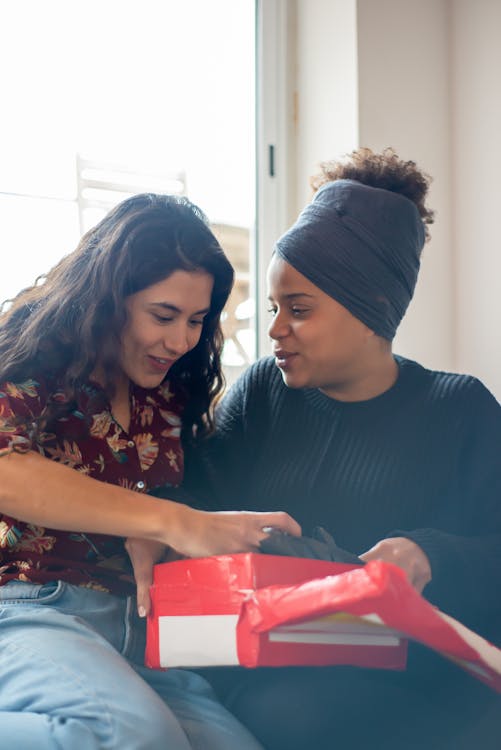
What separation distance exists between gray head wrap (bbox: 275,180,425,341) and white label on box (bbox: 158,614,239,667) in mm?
550

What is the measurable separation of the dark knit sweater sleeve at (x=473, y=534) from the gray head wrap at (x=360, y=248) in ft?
0.64

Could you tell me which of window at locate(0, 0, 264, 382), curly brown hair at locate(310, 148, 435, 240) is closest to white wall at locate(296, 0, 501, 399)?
window at locate(0, 0, 264, 382)

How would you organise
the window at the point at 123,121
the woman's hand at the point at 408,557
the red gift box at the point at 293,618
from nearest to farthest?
the red gift box at the point at 293,618
the woman's hand at the point at 408,557
the window at the point at 123,121

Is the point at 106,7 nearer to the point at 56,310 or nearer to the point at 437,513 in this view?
the point at 56,310

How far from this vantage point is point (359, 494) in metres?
1.22

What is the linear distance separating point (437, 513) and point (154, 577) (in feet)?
1.55

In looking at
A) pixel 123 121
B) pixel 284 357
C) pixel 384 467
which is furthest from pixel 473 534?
pixel 123 121

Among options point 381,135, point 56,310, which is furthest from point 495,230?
point 56,310

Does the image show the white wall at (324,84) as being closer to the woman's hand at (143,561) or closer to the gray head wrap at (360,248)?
the gray head wrap at (360,248)

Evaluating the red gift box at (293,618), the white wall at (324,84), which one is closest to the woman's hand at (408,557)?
the red gift box at (293,618)

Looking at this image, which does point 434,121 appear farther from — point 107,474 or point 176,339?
point 107,474

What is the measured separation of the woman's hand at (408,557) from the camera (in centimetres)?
103

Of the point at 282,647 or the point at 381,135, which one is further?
the point at 381,135

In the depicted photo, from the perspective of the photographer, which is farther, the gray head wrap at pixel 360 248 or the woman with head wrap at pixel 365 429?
the gray head wrap at pixel 360 248
